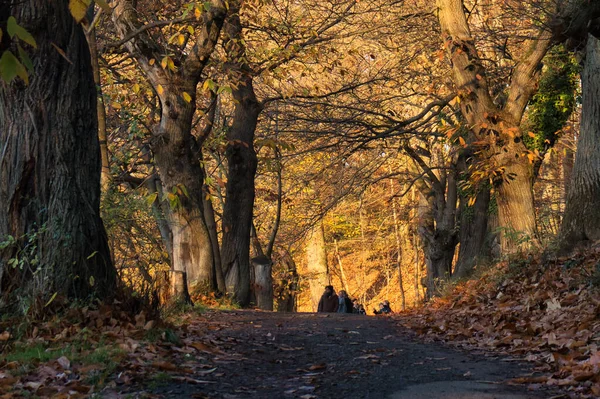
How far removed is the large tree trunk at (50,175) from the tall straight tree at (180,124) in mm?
5700

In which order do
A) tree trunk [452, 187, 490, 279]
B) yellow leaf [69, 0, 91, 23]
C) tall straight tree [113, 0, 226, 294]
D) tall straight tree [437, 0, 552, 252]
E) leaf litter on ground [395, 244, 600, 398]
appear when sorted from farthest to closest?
tree trunk [452, 187, 490, 279] → tall straight tree [113, 0, 226, 294] → tall straight tree [437, 0, 552, 252] → leaf litter on ground [395, 244, 600, 398] → yellow leaf [69, 0, 91, 23]

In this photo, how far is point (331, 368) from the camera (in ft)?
24.3

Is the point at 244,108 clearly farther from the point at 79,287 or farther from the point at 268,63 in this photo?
the point at 79,287

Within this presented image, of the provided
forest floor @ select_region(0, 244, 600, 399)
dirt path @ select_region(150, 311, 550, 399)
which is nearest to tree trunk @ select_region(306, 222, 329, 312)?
forest floor @ select_region(0, 244, 600, 399)

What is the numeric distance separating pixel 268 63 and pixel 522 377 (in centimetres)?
1324

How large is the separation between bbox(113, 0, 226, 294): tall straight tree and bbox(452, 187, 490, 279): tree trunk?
7360mm

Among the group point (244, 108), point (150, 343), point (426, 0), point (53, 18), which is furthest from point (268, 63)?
point (150, 343)

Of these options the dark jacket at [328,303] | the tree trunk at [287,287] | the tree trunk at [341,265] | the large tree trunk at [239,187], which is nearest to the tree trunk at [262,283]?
the dark jacket at [328,303]

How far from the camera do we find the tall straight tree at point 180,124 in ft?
51.2

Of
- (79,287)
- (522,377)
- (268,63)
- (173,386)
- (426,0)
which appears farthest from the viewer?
(426,0)

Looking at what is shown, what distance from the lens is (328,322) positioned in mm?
12930

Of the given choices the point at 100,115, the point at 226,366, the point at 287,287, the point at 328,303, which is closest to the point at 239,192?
the point at 100,115

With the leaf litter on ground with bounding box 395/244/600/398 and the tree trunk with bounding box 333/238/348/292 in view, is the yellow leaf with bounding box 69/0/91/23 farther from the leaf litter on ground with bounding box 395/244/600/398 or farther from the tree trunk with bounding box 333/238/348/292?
the tree trunk with bounding box 333/238/348/292

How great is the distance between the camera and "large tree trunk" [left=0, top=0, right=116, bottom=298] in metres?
8.30
